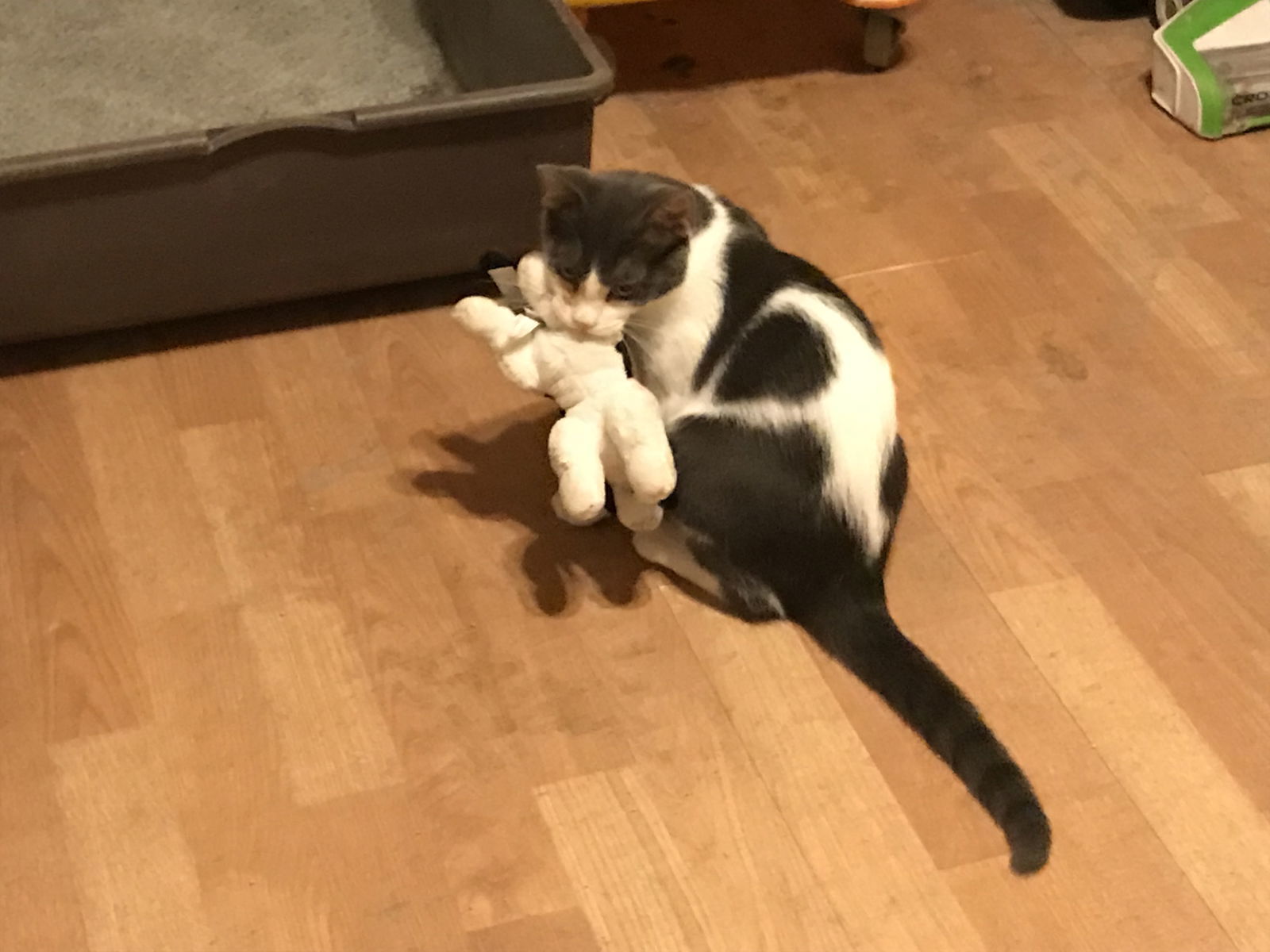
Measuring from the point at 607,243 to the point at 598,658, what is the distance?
1.34 ft

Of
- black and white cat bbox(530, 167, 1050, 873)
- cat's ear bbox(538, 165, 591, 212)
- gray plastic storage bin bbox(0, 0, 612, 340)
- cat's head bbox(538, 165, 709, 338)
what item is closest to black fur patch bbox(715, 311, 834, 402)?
black and white cat bbox(530, 167, 1050, 873)

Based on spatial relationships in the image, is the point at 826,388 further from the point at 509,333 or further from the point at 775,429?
the point at 509,333

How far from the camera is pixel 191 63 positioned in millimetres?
1847

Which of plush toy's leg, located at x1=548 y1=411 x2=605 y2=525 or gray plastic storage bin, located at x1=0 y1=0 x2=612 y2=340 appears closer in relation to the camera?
plush toy's leg, located at x1=548 y1=411 x2=605 y2=525

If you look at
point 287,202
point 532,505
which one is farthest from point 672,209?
point 287,202

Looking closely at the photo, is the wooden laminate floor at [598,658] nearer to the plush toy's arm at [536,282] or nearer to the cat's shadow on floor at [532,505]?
the cat's shadow on floor at [532,505]

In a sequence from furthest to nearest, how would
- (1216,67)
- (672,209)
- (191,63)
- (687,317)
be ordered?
(1216,67), (191,63), (687,317), (672,209)

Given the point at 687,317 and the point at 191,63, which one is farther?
the point at 191,63

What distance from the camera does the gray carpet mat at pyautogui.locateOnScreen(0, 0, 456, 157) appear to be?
176cm

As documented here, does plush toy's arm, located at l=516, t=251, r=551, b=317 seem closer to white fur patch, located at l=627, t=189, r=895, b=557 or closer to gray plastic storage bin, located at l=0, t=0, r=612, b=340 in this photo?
white fur patch, located at l=627, t=189, r=895, b=557

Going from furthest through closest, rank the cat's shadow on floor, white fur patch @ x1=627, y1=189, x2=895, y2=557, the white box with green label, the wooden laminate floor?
1. the white box with green label
2. the cat's shadow on floor
3. white fur patch @ x1=627, y1=189, x2=895, y2=557
4. the wooden laminate floor

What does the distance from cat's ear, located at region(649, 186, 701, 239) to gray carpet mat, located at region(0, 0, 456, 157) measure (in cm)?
70

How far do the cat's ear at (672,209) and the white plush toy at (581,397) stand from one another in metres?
0.12

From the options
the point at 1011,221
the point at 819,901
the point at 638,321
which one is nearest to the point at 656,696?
the point at 819,901
